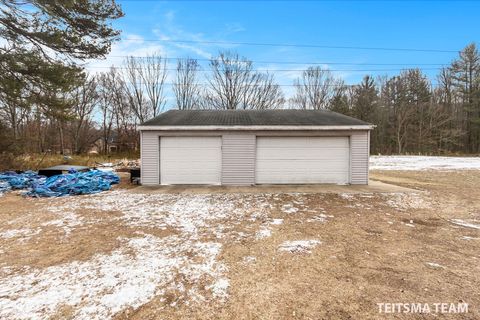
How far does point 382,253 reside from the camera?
11.1ft

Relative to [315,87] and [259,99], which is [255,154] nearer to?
[259,99]

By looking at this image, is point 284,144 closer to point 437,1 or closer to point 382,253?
point 382,253

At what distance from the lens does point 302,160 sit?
28.4 ft

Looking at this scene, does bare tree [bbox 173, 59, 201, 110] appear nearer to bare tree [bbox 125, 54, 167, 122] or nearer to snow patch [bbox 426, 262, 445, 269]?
bare tree [bbox 125, 54, 167, 122]

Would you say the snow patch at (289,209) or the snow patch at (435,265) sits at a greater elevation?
the snow patch at (289,209)

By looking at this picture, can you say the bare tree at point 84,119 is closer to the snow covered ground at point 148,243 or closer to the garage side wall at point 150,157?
the garage side wall at point 150,157

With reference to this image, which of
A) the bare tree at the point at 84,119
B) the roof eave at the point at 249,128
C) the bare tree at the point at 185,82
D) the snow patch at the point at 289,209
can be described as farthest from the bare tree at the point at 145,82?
the snow patch at the point at 289,209

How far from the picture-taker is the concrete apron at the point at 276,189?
299 inches

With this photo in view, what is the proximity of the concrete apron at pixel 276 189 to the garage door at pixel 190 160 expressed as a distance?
1.18ft

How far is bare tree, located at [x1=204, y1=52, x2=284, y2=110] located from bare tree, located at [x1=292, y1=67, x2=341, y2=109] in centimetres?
516

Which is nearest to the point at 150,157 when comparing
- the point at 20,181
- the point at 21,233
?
the point at 21,233

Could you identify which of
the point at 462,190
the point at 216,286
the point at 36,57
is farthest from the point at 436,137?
the point at 36,57

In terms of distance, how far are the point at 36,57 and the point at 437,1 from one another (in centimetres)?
2178

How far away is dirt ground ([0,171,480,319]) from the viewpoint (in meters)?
2.26
